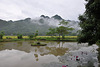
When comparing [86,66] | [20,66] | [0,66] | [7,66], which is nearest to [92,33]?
[86,66]

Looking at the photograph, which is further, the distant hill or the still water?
the distant hill

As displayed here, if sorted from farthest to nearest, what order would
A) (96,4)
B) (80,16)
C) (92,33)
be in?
(80,16) → (92,33) → (96,4)

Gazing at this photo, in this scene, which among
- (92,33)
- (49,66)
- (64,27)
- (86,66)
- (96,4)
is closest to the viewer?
(96,4)

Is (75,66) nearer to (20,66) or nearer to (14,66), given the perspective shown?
(20,66)

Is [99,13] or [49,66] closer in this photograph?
[99,13]

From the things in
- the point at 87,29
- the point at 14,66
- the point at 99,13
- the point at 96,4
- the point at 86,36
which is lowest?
the point at 14,66

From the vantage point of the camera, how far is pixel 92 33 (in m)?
7.56

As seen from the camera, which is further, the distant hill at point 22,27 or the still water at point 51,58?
the distant hill at point 22,27

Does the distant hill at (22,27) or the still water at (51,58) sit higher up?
the distant hill at (22,27)

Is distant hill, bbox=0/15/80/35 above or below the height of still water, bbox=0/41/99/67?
above

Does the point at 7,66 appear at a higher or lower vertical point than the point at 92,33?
lower

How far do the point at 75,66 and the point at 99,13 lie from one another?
188 inches

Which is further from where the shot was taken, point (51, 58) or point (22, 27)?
point (22, 27)

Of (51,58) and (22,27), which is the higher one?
(22,27)
